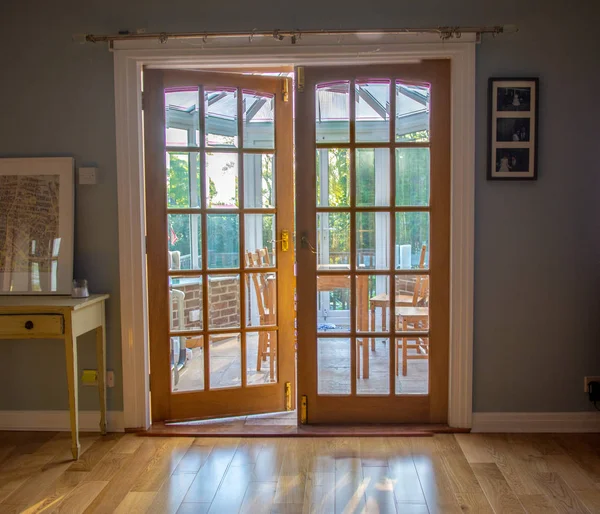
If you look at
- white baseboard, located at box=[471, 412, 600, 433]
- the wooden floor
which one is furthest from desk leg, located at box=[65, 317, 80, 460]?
white baseboard, located at box=[471, 412, 600, 433]

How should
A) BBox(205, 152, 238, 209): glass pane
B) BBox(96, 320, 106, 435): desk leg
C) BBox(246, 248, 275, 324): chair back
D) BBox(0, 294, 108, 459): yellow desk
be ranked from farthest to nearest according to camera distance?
1. BBox(246, 248, 275, 324): chair back
2. BBox(205, 152, 238, 209): glass pane
3. BBox(96, 320, 106, 435): desk leg
4. BBox(0, 294, 108, 459): yellow desk

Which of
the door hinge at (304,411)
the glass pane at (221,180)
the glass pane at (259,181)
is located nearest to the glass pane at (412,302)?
the door hinge at (304,411)

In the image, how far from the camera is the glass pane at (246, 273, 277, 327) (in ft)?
11.6

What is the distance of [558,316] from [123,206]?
2.49m

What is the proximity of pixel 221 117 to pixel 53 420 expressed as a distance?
1984mm

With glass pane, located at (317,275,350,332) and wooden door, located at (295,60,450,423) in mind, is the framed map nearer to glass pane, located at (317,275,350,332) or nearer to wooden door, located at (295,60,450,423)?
wooden door, located at (295,60,450,423)

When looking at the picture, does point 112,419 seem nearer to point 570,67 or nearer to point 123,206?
point 123,206

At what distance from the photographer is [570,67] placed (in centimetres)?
321

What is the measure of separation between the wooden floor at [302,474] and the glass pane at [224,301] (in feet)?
2.20

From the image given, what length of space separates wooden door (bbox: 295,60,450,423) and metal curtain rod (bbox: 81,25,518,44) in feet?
0.64

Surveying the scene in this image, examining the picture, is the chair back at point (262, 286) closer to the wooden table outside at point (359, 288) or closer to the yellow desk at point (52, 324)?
the wooden table outside at point (359, 288)

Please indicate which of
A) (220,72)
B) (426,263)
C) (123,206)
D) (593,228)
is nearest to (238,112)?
(220,72)

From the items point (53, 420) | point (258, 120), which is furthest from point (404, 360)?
point (53, 420)

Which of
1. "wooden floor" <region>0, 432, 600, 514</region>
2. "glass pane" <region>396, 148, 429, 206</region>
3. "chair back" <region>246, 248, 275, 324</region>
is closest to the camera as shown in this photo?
"wooden floor" <region>0, 432, 600, 514</region>
